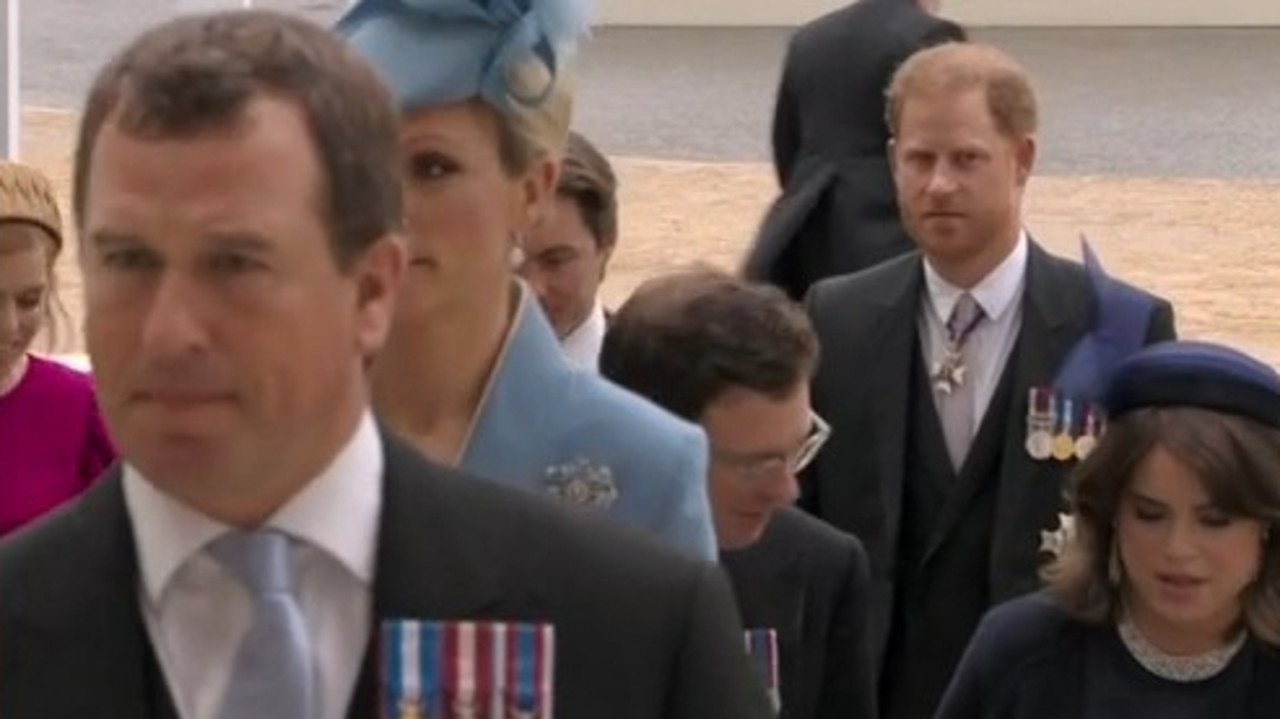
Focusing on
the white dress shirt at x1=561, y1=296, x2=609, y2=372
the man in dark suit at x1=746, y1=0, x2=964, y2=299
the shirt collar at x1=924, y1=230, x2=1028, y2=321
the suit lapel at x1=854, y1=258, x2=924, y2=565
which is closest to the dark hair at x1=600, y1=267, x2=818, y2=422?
the white dress shirt at x1=561, y1=296, x2=609, y2=372

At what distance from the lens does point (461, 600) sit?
2.32 metres

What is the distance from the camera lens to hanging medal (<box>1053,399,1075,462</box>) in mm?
5641

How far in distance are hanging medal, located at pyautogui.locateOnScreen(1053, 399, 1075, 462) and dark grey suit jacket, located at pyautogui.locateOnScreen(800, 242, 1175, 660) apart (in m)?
0.02

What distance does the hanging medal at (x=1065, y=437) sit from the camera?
5641 millimetres

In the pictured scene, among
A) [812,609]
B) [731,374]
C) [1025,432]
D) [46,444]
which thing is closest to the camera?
[731,374]

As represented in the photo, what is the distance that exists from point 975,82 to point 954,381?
650 millimetres

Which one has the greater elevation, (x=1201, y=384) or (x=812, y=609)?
(x=1201, y=384)

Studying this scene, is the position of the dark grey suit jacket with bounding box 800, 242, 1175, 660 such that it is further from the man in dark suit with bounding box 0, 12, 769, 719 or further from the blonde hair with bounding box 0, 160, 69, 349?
the man in dark suit with bounding box 0, 12, 769, 719

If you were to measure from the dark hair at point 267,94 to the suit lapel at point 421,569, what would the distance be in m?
0.20

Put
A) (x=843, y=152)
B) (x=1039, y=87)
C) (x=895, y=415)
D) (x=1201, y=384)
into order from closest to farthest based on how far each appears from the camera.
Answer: (x=1201, y=384) < (x=895, y=415) < (x=843, y=152) < (x=1039, y=87)

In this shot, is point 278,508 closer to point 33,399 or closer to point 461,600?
point 461,600

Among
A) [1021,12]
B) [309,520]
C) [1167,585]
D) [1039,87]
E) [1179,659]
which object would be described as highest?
[309,520]

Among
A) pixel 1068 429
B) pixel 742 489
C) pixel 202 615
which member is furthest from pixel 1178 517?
pixel 202 615

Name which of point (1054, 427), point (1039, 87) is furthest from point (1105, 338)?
point (1039, 87)
